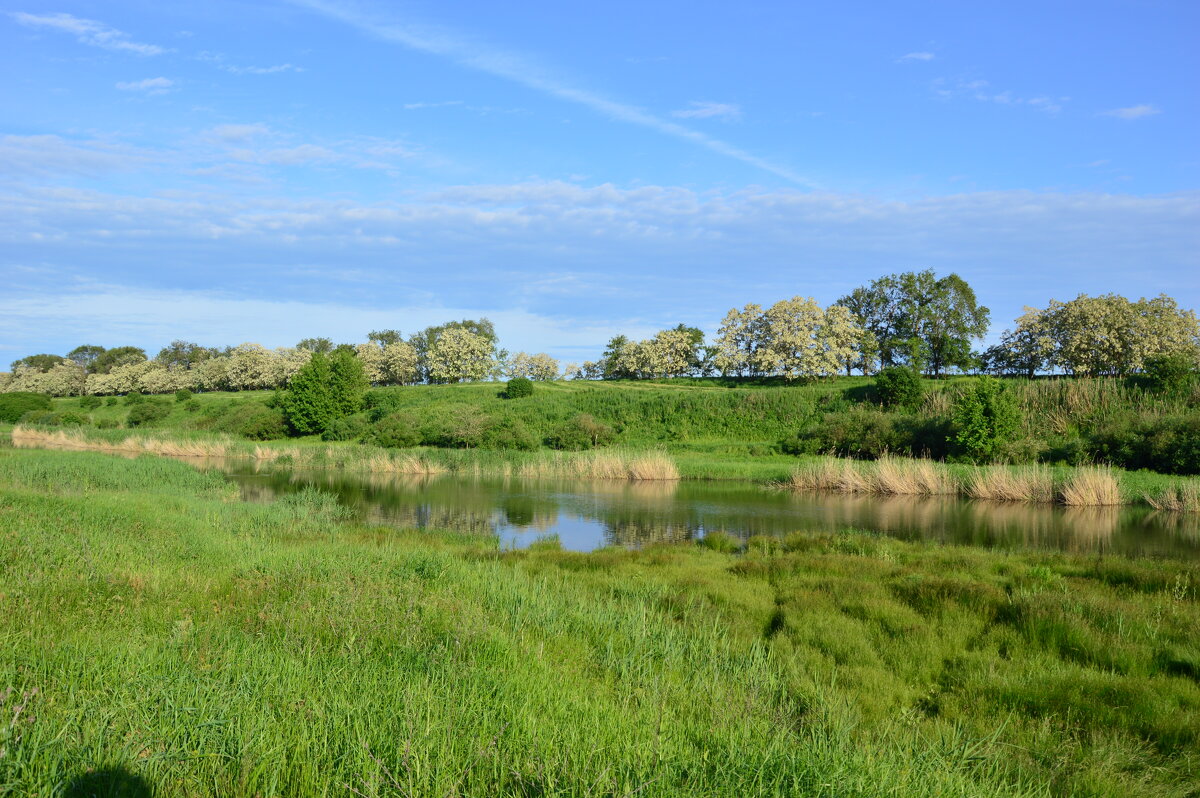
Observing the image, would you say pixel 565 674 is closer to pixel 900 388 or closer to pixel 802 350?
pixel 900 388

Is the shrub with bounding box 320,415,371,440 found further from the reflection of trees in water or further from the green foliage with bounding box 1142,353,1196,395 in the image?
the green foliage with bounding box 1142,353,1196,395

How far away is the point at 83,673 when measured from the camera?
16.2 feet

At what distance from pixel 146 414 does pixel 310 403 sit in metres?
20.8

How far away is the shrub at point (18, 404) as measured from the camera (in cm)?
6875

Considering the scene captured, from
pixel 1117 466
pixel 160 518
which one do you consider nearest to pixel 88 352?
pixel 160 518

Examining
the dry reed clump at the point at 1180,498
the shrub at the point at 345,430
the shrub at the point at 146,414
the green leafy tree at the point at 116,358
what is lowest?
the dry reed clump at the point at 1180,498

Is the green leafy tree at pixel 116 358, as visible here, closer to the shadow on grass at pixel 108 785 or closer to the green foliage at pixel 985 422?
the green foliage at pixel 985 422

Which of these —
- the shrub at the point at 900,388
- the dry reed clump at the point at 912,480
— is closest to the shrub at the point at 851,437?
the dry reed clump at the point at 912,480

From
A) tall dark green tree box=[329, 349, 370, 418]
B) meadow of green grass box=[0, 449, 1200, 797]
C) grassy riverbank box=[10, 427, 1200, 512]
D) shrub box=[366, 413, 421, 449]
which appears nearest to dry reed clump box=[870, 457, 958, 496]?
grassy riverbank box=[10, 427, 1200, 512]

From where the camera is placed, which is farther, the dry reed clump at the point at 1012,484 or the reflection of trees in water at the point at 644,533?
the dry reed clump at the point at 1012,484

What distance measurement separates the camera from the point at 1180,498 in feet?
76.0

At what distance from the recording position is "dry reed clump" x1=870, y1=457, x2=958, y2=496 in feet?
92.1

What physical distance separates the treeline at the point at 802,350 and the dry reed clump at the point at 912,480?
1933cm

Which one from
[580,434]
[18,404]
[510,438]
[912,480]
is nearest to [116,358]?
[18,404]
